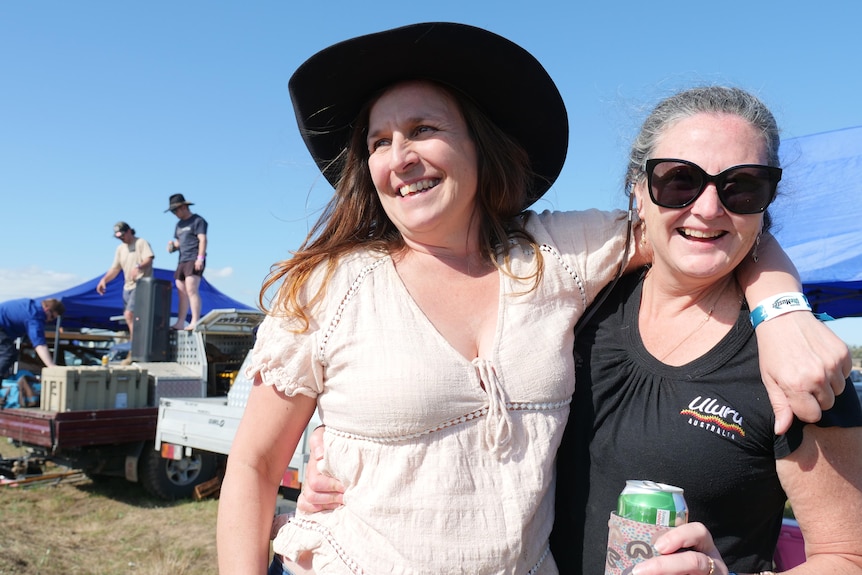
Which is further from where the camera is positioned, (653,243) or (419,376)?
(653,243)

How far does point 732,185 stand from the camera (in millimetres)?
1538

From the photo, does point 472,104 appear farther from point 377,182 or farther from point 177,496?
point 177,496

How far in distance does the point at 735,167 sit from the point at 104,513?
278 inches

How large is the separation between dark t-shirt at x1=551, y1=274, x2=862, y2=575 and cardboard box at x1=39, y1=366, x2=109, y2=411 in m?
6.25

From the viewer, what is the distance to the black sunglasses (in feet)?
5.03

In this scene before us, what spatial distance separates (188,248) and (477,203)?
8475 mm

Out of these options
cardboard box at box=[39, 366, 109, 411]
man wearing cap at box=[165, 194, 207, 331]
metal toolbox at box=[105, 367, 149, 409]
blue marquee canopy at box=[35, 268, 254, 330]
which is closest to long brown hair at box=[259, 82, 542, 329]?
cardboard box at box=[39, 366, 109, 411]

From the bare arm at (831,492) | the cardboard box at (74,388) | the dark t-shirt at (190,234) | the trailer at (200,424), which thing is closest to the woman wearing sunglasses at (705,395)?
the bare arm at (831,492)

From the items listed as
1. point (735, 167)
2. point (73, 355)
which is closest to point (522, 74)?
point (735, 167)

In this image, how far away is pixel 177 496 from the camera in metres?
7.23

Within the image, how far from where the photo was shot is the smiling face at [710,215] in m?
1.56

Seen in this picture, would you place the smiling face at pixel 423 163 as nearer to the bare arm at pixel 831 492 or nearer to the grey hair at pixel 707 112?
the grey hair at pixel 707 112

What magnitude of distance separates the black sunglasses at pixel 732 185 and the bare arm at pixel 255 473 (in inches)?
39.9

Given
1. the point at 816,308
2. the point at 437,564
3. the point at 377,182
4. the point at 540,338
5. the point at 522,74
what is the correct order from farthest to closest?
the point at 816,308 → the point at 522,74 → the point at 377,182 → the point at 540,338 → the point at 437,564
